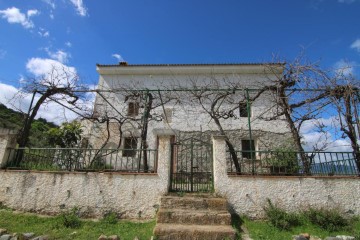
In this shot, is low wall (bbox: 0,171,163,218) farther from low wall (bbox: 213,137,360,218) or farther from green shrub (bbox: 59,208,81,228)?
low wall (bbox: 213,137,360,218)

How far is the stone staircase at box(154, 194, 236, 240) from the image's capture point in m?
3.86

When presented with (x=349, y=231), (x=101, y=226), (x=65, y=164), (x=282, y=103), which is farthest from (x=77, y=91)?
(x=349, y=231)

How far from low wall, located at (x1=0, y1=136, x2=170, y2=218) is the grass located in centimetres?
26

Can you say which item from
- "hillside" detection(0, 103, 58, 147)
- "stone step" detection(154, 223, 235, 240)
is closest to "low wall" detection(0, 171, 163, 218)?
"stone step" detection(154, 223, 235, 240)

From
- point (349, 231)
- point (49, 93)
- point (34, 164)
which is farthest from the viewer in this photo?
point (49, 93)

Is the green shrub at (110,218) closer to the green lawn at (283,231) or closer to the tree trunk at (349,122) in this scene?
the green lawn at (283,231)

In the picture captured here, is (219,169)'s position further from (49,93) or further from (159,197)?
(49,93)

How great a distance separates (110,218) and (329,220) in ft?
15.2

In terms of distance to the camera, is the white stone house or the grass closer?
the grass

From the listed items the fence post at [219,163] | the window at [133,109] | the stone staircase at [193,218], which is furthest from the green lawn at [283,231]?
the window at [133,109]

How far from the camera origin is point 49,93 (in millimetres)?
7176

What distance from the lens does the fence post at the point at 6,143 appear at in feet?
18.8

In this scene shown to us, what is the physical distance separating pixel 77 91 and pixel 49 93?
0.84 meters

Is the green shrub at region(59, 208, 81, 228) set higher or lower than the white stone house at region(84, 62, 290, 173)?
lower
